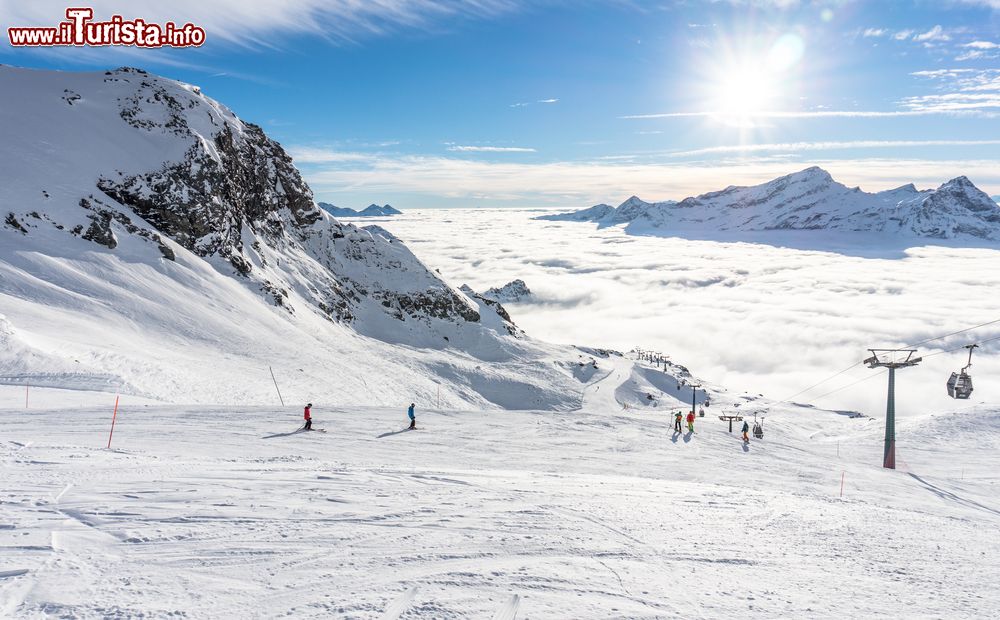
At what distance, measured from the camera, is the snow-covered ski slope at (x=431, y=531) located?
8.38m

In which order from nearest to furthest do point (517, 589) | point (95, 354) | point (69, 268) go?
1. point (517, 589)
2. point (95, 354)
3. point (69, 268)

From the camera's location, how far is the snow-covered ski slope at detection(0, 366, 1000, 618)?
8.38 m

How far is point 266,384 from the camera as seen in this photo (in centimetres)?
3903

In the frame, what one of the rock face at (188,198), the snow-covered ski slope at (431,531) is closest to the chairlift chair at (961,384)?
the snow-covered ski slope at (431,531)

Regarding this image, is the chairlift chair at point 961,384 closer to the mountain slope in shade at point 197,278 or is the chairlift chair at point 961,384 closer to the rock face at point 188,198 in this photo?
the mountain slope in shade at point 197,278

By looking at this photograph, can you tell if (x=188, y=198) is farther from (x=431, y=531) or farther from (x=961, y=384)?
(x=961, y=384)

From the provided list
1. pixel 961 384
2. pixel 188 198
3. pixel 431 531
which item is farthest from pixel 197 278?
pixel 961 384

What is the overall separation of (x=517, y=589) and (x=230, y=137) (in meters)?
92.8

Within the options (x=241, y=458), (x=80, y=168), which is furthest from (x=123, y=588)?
(x=80, y=168)

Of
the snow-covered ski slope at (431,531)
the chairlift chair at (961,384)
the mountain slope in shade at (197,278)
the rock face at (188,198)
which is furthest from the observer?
the rock face at (188,198)

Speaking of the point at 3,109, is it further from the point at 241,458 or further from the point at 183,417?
the point at 241,458

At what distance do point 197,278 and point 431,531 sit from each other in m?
57.7

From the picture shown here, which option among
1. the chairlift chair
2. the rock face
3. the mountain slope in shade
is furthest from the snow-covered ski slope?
the rock face

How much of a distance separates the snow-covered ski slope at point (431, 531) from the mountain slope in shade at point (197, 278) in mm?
16141
